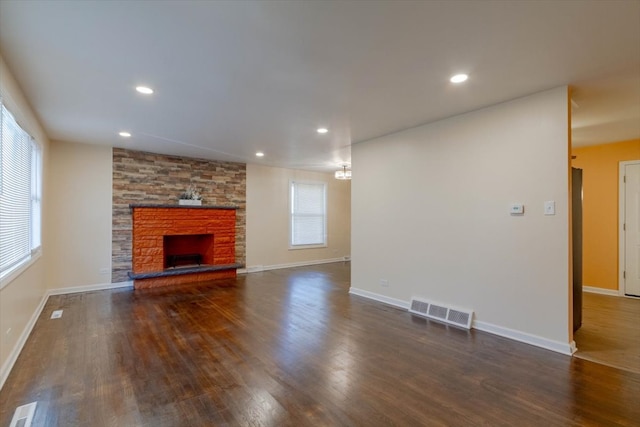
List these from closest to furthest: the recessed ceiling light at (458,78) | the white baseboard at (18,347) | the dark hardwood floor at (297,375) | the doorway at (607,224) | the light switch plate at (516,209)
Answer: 1. the dark hardwood floor at (297,375)
2. the white baseboard at (18,347)
3. the recessed ceiling light at (458,78)
4. the light switch plate at (516,209)
5. the doorway at (607,224)

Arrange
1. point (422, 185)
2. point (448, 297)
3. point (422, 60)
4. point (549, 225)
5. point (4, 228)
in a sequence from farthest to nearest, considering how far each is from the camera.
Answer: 1. point (422, 185)
2. point (448, 297)
3. point (549, 225)
4. point (4, 228)
5. point (422, 60)

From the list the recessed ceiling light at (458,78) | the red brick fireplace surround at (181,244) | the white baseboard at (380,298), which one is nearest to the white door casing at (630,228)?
the white baseboard at (380,298)

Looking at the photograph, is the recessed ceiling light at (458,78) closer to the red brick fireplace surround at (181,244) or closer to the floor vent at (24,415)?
the floor vent at (24,415)

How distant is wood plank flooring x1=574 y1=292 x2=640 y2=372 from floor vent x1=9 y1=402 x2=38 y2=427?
433cm

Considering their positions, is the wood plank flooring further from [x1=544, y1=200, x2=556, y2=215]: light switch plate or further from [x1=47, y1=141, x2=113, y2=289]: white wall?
[x1=47, y1=141, x2=113, y2=289]: white wall

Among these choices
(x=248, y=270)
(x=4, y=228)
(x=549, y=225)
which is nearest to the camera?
(x=4, y=228)

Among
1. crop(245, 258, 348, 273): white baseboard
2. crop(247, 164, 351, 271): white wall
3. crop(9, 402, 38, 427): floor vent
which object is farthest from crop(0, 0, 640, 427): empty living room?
crop(247, 164, 351, 271): white wall

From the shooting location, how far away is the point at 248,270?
23.8ft

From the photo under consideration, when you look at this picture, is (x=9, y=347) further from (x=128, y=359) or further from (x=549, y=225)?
(x=549, y=225)

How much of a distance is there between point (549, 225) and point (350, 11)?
8.95ft

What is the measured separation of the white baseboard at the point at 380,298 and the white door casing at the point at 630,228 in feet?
12.3

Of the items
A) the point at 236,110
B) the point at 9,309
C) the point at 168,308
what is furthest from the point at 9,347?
the point at 236,110

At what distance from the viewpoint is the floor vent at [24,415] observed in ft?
6.32

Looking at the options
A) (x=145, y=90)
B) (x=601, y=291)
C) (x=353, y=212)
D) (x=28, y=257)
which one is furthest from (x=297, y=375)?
(x=601, y=291)
